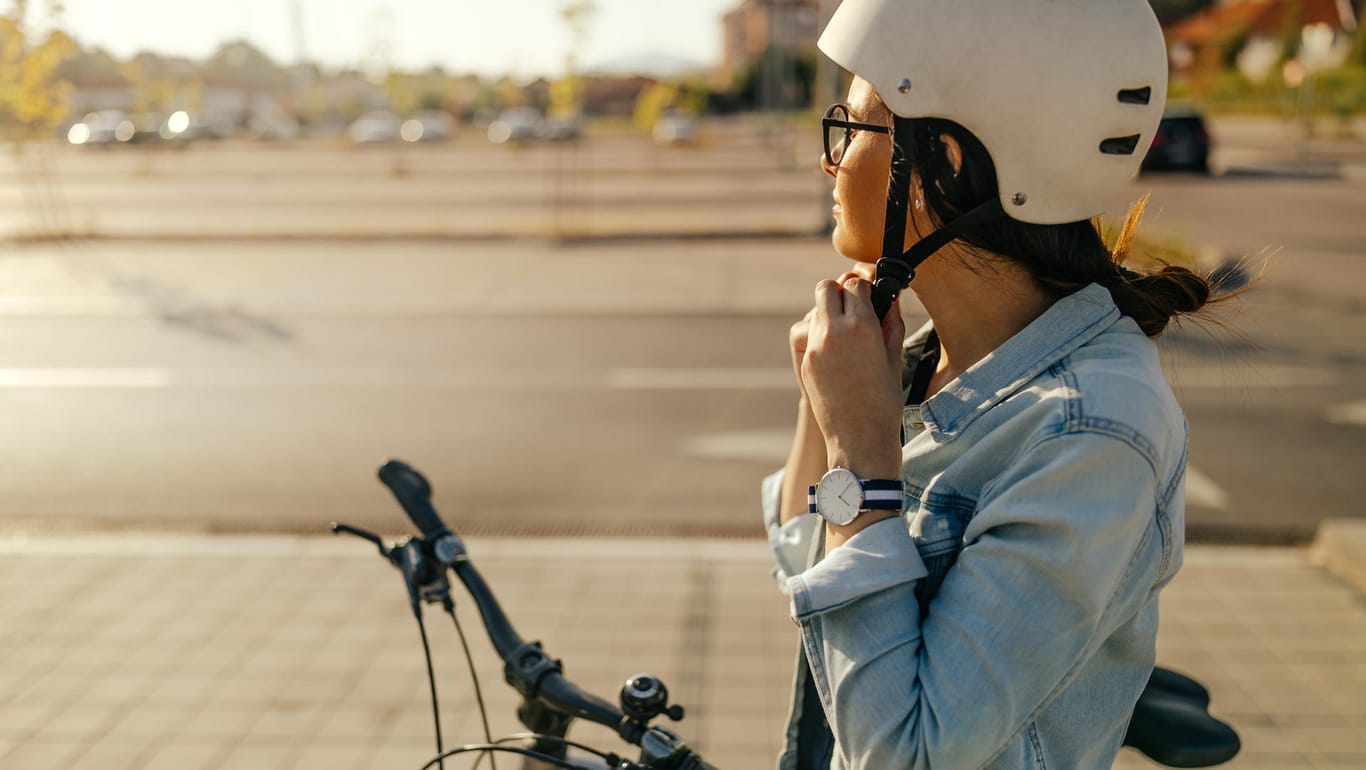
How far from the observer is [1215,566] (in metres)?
4.79

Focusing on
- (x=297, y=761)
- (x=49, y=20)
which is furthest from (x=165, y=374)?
(x=49, y=20)

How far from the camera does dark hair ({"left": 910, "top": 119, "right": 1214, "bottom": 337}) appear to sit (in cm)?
135

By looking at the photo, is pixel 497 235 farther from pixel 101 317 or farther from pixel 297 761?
pixel 297 761

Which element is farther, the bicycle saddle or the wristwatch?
the bicycle saddle

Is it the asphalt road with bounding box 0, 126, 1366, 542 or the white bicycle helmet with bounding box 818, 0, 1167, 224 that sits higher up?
the white bicycle helmet with bounding box 818, 0, 1167, 224

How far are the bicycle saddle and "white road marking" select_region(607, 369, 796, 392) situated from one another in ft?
20.4

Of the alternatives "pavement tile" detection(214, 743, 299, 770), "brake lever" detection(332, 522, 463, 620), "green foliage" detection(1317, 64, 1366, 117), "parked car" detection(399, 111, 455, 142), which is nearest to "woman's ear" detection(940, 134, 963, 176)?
"brake lever" detection(332, 522, 463, 620)

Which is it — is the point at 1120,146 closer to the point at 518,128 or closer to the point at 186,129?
the point at 518,128

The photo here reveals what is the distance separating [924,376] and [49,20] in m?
18.4

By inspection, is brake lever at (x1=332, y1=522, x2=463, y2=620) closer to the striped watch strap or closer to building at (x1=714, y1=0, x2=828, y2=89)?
the striped watch strap

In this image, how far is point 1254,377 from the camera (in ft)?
26.3

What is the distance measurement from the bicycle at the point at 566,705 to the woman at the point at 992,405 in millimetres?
220

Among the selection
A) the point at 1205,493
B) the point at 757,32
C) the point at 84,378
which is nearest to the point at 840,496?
the point at 1205,493

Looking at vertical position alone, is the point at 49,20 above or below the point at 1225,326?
above
